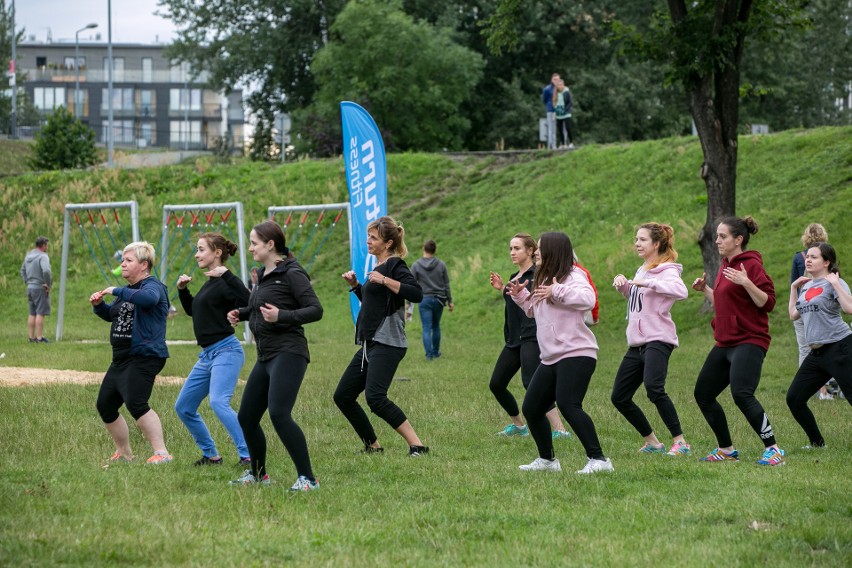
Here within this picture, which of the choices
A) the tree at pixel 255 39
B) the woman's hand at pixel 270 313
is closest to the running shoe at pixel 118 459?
the woman's hand at pixel 270 313

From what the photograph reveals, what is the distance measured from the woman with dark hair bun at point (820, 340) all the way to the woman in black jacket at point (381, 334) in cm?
306

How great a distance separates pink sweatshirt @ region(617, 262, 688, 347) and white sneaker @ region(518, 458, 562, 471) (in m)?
1.18

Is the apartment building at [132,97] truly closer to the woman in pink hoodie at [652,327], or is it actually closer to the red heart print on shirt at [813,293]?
the red heart print on shirt at [813,293]

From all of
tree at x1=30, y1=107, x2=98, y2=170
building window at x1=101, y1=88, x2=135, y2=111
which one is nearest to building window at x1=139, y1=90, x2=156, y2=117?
building window at x1=101, y1=88, x2=135, y2=111

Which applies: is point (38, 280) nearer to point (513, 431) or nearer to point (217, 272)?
point (513, 431)

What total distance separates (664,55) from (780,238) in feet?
17.1

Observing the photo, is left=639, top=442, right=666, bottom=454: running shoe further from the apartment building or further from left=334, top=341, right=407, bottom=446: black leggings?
the apartment building

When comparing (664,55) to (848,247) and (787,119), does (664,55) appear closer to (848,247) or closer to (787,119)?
(848,247)

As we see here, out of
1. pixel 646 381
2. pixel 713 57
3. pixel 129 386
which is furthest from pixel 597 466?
pixel 713 57

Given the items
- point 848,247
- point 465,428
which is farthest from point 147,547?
point 848,247

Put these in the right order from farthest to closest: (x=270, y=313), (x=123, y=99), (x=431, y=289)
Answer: (x=123, y=99) → (x=431, y=289) → (x=270, y=313)

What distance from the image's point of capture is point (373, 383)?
28.3 feet

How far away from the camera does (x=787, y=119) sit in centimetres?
4516

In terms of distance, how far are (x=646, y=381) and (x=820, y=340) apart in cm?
157
